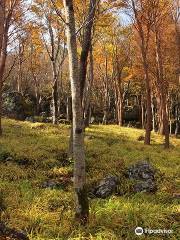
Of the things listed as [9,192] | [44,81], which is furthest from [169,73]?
[44,81]

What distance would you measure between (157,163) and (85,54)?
5930mm

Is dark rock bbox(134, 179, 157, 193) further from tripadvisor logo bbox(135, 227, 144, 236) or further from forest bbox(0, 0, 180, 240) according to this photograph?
tripadvisor logo bbox(135, 227, 144, 236)

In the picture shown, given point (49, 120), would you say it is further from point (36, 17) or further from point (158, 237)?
point (158, 237)

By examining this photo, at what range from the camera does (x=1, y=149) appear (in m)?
15.4

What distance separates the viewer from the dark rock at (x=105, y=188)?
10.9m

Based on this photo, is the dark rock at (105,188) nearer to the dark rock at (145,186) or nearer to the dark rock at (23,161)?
the dark rock at (145,186)

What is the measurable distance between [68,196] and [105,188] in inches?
55.7

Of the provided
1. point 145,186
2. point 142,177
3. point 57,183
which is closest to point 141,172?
point 142,177

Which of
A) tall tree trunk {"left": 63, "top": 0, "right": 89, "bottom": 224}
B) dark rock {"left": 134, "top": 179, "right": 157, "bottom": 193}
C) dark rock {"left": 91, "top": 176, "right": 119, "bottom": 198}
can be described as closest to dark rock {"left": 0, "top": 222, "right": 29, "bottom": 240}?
tall tree trunk {"left": 63, "top": 0, "right": 89, "bottom": 224}

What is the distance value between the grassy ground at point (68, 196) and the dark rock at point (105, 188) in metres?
0.44

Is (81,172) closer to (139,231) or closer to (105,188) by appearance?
(139,231)

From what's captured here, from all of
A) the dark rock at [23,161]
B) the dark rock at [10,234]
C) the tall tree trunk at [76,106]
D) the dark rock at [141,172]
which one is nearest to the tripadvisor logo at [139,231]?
the tall tree trunk at [76,106]

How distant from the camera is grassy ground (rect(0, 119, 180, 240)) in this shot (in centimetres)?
791

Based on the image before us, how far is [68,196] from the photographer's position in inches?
406
